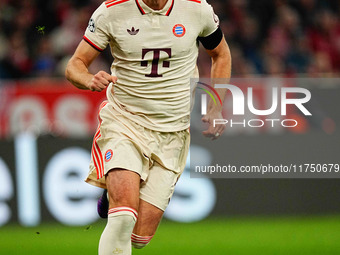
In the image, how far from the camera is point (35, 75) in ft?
38.7

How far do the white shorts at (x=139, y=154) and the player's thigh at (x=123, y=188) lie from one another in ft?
0.14

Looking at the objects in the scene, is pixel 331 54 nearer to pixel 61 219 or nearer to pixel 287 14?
pixel 287 14

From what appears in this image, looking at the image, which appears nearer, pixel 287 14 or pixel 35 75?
pixel 35 75

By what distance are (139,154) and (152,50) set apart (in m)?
0.74

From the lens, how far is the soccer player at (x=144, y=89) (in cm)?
543

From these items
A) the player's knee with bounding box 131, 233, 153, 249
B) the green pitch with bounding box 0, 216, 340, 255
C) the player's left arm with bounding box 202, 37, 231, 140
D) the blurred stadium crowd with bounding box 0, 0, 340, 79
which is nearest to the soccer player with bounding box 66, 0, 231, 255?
the player's knee with bounding box 131, 233, 153, 249

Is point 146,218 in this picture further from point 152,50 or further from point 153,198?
point 152,50

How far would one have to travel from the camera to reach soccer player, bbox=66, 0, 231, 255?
5.43 meters

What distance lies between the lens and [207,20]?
570 centimetres

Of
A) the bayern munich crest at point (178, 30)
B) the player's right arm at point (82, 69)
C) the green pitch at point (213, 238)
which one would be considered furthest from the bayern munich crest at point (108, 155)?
the green pitch at point (213, 238)

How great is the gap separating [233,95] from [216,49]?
482 cm

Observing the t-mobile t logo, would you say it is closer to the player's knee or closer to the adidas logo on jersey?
the adidas logo on jersey

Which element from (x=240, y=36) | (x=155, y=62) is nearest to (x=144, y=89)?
(x=155, y=62)

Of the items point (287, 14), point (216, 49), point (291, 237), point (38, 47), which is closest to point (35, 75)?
point (38, 47)
